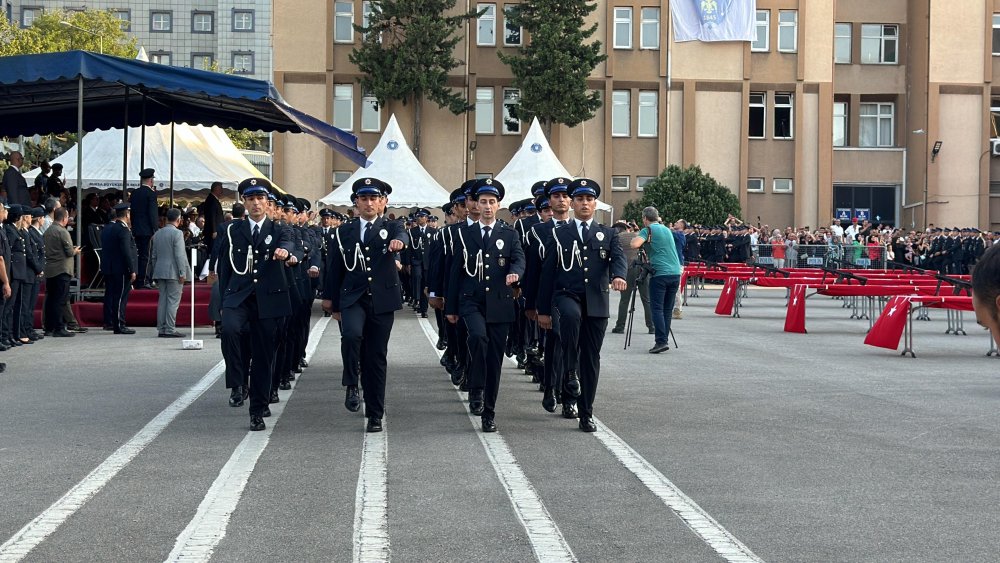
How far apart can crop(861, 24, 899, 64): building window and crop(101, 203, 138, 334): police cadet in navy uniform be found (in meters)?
47.2

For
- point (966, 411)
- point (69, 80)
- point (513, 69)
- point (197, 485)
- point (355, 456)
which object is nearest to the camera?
point (197, 485)

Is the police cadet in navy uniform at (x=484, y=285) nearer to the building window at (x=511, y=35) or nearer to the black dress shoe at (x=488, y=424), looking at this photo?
the black dress shoe at (x=488, y=424)

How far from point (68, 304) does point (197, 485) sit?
594 inches

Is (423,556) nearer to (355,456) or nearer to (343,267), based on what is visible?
(355,456)

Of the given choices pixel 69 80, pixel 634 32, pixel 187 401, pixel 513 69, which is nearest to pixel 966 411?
pixel 187 401

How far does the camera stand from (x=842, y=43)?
62.3 meters

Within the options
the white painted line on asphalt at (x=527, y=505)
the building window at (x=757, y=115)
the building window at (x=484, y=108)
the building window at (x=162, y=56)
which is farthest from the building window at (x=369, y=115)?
the building window at (x=162, y=56)

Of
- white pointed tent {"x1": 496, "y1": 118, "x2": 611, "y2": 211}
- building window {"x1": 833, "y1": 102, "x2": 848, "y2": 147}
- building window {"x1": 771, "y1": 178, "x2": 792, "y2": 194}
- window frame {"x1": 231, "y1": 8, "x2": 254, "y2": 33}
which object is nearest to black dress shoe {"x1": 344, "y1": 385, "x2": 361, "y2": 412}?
white pointed tent {"x1": 496, "y1": 118, "x2": 611, "y2": 211}

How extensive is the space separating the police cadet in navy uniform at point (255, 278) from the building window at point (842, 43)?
54411 mm

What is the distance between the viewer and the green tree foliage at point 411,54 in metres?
55.2

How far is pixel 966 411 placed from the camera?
484 inches

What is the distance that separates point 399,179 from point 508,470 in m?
27.6

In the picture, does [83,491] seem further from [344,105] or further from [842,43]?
[842,43]

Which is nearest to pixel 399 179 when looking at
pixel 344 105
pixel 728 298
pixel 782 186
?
pixel 728 298
